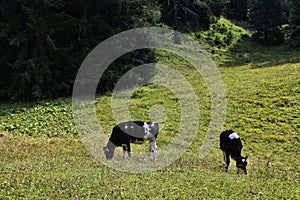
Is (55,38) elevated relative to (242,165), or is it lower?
elevated

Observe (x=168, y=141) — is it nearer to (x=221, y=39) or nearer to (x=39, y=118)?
(x=39, y=118)

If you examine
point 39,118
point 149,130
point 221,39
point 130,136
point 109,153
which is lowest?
point 39,118

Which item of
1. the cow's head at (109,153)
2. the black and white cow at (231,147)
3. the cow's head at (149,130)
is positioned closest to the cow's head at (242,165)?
the black and white cow at (231,147)

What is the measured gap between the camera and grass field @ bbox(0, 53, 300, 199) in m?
9.72

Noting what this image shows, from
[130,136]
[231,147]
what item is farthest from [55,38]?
[231,147]

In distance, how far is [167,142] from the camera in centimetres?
2191

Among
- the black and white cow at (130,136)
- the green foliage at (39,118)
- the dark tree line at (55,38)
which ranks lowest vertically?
the green foliage at (39,118)

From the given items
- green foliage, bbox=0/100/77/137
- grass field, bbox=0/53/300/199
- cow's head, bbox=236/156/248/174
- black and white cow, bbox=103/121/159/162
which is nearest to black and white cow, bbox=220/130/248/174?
cow's head, bbox=236/156/248/174

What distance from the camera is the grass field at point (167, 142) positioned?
9719 millimetres

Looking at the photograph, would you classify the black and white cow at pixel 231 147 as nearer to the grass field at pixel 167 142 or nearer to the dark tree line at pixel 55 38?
the grass field at pixel 167 142

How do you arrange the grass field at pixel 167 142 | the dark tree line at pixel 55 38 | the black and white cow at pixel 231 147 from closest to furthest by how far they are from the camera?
the grass field at pixel 167 142 → the black and white cow at pixel 231 147 → the dark tree line at pixel 55 38

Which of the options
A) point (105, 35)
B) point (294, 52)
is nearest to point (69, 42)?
point (105, 35)

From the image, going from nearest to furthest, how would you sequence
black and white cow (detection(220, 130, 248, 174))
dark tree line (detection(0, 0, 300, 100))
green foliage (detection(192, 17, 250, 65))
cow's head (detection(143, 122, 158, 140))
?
black and white cow (detection(220, 130, 248, 174))
cow's head (detection(143, 122, 158, 140))
dark tree line (detection(0, 0, 300, 100))
green foliage (detection(192, 17, 250, 65))

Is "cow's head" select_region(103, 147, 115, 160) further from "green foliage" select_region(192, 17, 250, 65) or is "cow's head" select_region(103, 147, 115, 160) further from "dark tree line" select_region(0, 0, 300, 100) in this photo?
"green foliage" select_region(192, 17, 250, 65)
